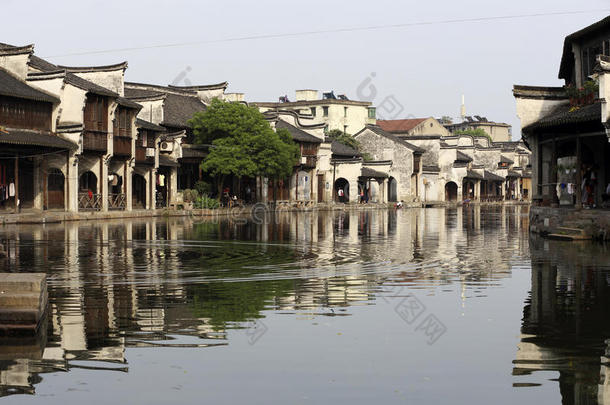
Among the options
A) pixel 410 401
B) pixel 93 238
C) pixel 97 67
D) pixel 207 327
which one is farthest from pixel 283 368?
pixel 97 67

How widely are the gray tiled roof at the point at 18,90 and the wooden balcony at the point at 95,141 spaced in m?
2.99

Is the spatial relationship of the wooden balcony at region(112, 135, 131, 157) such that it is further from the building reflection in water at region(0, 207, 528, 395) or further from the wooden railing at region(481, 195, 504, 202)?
the wooden railing at region(481, 195, 504, 202)

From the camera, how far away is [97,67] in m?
58.5

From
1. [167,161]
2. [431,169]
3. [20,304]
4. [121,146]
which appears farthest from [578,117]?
[431,169]

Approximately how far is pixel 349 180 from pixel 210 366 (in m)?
81.3

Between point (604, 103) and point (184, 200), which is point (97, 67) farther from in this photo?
point (604, 103)

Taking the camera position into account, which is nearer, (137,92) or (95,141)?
(95,141)

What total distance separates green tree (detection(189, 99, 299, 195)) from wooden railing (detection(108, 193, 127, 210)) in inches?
306

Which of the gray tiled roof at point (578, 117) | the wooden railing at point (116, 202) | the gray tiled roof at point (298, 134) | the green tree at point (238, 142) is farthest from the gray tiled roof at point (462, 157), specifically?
the gray tiled roof at point (578, 117)

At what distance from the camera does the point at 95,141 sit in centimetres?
5353

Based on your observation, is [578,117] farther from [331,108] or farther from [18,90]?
[331,108]

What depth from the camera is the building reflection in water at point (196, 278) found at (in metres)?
11.6

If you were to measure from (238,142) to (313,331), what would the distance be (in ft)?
177

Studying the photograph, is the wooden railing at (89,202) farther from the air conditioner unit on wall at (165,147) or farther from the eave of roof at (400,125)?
the eave of roof at (400,125)
